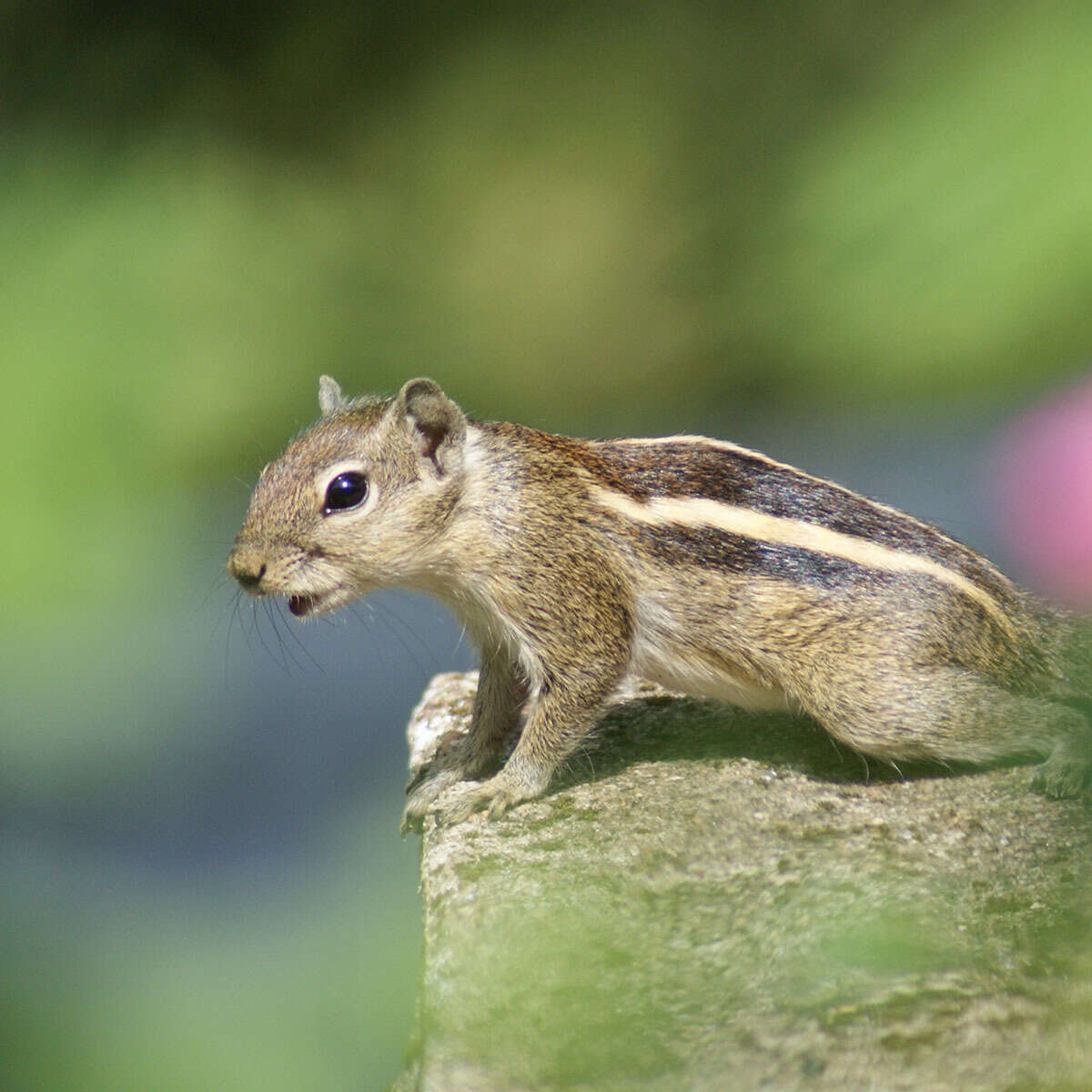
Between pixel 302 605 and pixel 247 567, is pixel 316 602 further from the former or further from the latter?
pixel 247 567

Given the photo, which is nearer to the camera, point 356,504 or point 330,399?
point 356,504

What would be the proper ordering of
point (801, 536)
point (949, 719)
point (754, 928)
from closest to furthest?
point (754, 928)
point (949, 719)
point (801, 536)

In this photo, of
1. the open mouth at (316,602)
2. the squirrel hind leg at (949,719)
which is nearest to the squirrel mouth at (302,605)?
the open mouth at (316,602)

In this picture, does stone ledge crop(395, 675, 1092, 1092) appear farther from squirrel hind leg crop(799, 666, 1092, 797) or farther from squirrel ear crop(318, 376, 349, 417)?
squirrel ear crop(318, 376, 349, 417)

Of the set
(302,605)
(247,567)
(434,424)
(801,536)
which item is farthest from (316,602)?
(801,536)

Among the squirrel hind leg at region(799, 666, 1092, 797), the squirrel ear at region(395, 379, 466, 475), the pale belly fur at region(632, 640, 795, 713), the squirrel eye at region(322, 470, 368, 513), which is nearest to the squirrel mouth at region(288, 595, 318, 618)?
the squirrel eye at region(322, 470, 368, 513)

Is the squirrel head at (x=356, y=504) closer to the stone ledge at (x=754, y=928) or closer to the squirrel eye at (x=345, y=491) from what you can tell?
the squirrel eye at (x=345, y=491)

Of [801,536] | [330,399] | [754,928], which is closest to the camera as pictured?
[754,928]
